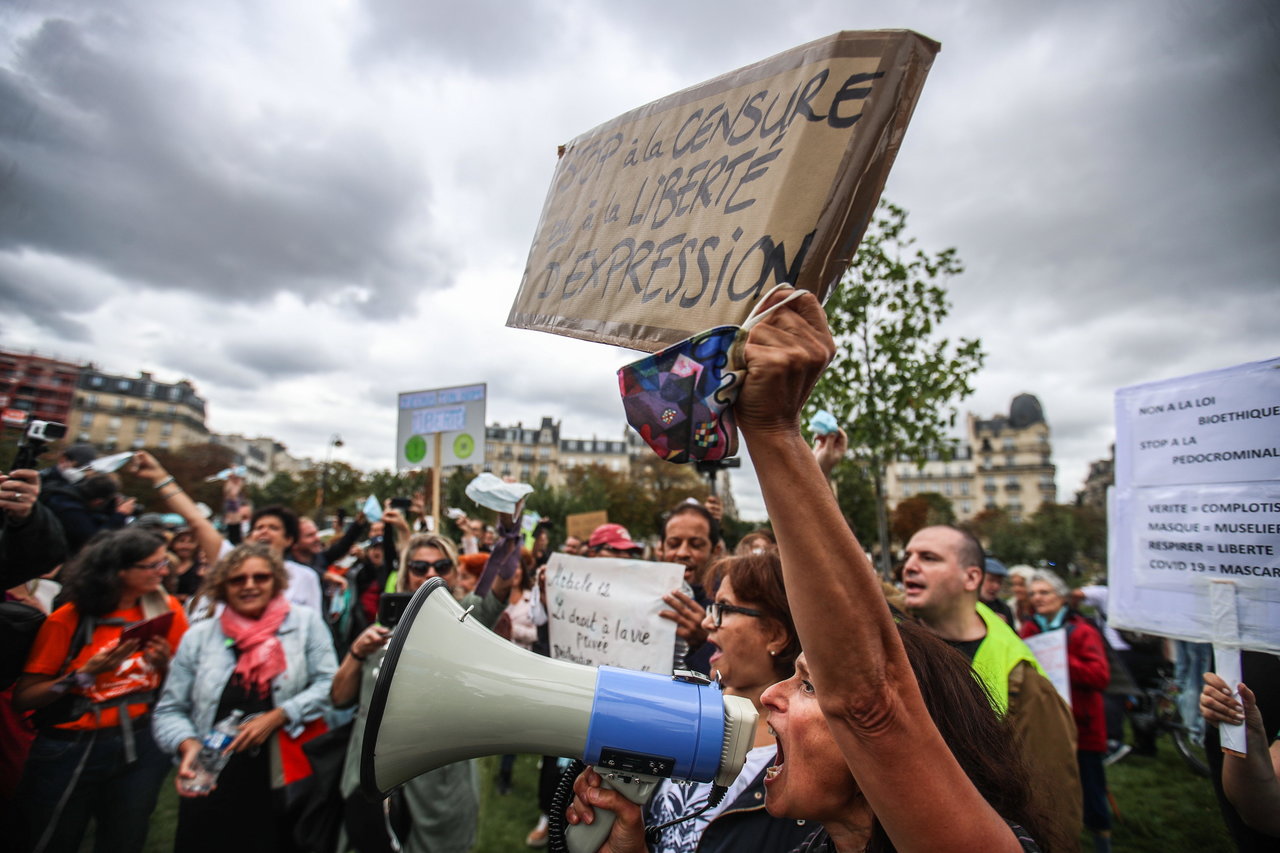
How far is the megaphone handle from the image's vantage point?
Result: 128 cm

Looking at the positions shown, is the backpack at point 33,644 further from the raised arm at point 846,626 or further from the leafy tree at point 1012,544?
the leafy tree at point 1012,544

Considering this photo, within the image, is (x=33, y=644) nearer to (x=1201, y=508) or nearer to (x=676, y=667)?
(x=676, y=667)

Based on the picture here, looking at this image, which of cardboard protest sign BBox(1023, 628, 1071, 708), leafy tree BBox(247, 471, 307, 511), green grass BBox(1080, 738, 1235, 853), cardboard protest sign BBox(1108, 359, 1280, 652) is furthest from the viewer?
leafy tree BBox(247, 471, 307, 511)

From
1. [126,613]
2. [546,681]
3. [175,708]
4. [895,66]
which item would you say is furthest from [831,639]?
[126,613]

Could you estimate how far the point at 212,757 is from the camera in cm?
280

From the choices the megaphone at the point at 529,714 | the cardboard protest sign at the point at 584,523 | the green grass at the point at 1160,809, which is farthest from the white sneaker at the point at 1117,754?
the megaphone at the point at 529,714

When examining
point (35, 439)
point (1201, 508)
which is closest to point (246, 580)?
point (35, 439)

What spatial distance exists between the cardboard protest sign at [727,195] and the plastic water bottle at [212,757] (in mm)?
2575

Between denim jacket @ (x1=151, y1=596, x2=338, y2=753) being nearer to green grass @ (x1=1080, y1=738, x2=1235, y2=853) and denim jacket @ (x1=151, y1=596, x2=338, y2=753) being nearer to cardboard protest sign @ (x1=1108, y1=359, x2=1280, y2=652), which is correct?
cardboard protest sign @ (x1=1108, y1=359, x2=1280, y2=652)

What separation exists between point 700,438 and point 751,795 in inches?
43.5

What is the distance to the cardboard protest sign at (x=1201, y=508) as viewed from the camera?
2.07 metres

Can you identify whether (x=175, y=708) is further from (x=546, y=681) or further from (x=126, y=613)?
(x=546, y=681)

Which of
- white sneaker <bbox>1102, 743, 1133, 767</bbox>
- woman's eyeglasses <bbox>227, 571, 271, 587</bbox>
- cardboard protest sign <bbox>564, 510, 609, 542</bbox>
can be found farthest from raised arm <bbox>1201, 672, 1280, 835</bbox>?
white sneaker <bbox>1102, 743, 1133, 767</bbox>

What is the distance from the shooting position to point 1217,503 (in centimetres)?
221
